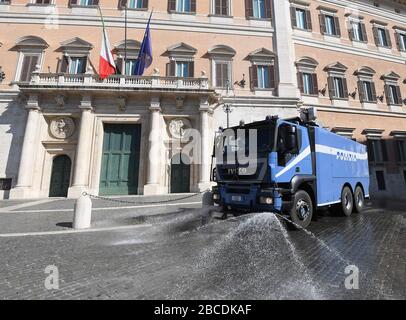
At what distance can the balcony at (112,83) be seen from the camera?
14547 mm

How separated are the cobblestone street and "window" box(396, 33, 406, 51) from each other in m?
25.0

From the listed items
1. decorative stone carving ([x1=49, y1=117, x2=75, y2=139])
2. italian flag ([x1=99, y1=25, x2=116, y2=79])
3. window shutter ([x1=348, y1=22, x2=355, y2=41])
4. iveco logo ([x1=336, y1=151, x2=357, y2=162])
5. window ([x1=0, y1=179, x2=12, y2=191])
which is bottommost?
window ([x1=0, y1=179, x2=12, y2=191])

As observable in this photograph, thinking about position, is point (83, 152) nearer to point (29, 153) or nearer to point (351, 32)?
point (29, 153)

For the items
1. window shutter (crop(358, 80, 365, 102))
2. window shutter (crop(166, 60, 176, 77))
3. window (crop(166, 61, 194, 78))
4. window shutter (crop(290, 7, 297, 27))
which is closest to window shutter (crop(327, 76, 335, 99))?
window shutter (crop(358, 80, 365, 102))

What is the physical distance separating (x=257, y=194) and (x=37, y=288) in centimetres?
475

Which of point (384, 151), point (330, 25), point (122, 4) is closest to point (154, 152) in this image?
point (122, 4)

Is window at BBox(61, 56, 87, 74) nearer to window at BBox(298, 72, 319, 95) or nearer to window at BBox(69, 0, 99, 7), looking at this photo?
window at BBox(69, 0, 99, 7)

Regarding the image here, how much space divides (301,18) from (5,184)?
2707 cm

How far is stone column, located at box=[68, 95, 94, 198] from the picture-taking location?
14.1 m

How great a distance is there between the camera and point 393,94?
69.9ft

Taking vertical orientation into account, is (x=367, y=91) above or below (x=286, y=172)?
above

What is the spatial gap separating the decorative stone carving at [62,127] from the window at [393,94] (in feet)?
90.6

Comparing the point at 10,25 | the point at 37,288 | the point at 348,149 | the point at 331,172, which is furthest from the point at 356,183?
the point at 10,25

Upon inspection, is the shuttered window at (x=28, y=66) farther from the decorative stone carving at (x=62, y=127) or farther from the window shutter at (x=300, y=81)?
the window shutter at (x=300, y=81)
